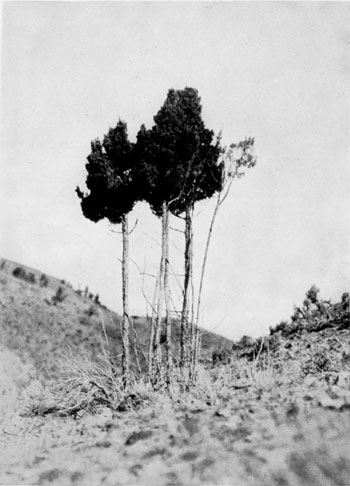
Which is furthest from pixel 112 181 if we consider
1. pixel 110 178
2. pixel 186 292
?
pixel 186 292

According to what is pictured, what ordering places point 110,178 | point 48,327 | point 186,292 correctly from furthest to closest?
1. point 48,327
2. point 110,178
3. point 186,292

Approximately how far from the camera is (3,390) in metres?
16.3

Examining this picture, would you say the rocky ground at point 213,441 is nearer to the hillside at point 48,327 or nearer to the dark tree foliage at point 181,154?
the dark tree foliage at point 181,154

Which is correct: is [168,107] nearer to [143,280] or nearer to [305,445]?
[143,280]

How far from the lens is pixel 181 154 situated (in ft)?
34.2

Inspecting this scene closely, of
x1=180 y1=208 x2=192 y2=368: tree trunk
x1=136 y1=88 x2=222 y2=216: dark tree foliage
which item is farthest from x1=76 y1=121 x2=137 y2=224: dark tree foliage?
x1=180 y1=208 x2=192 y2=368: tree trunk

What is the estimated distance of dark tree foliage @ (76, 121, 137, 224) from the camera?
39.2 ft

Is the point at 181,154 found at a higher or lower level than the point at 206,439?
higher

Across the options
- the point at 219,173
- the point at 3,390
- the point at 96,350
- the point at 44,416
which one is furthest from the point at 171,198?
the point at 96,350

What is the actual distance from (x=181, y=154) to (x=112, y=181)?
2.39 metres

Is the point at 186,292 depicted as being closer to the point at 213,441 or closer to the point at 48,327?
the point at 213,441

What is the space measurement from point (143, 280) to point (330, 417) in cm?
501

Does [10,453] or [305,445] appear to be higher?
[305,445]

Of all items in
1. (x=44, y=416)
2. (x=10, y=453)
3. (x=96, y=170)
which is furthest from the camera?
(x=96, y=170)
